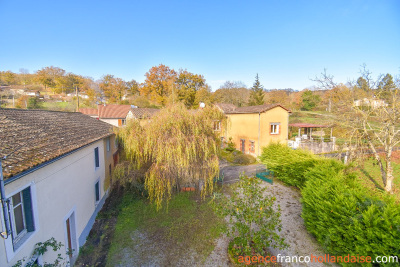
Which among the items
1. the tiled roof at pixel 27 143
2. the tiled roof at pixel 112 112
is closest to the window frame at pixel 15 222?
the tiled roof at pixel 27 143

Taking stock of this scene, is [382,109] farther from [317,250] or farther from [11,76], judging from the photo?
[11,76]

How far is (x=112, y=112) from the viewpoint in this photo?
32875 millimetres

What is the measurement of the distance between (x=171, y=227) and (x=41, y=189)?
18.1 ft

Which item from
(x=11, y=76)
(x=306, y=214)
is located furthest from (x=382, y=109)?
(x=11, y=76)

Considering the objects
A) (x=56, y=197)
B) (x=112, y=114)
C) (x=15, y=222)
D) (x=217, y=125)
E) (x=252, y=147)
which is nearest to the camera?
(x=15, y=222)

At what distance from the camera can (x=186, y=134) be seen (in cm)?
949

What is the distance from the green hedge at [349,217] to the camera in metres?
4.73

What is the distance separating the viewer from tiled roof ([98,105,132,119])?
31891mm

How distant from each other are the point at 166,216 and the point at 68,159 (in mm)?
5372

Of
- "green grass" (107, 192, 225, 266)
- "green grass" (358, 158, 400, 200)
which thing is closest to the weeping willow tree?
"green grass" (107, 192, 225, 266)

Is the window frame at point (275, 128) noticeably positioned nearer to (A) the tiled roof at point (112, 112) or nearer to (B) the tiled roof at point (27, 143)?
(B) the tiled roof at point (27, 143)

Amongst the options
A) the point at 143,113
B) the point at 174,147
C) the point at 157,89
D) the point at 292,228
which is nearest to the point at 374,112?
the point at 292,228

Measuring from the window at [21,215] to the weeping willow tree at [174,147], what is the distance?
183 inches

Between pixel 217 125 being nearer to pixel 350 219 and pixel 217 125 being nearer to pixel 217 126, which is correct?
pixel 217 126
